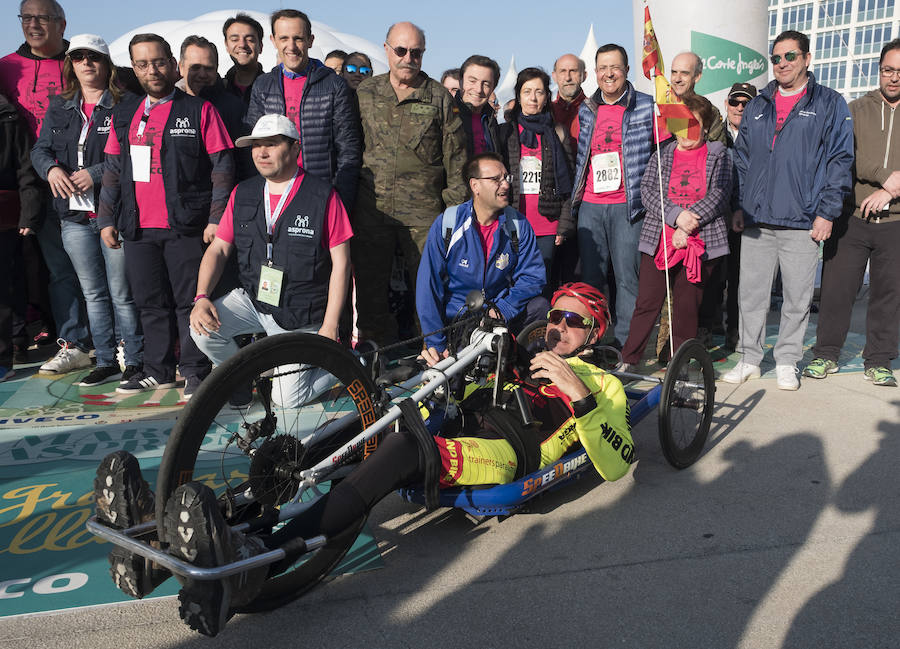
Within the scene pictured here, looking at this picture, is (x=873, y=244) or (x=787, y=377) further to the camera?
(x=873, y=244)

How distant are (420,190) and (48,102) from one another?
262 centimetres

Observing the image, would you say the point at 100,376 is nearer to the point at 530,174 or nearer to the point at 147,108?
the point at 147,108

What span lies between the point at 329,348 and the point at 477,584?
0.94m

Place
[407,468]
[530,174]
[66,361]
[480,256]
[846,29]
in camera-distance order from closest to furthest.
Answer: [407,468], [480,256], [66,361], [530,174], [846,29]

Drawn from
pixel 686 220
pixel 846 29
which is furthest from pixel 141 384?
pixel 846 29

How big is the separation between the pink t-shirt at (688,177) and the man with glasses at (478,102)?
4.15 ft

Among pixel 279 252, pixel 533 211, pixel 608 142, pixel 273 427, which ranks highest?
pixel 608 142

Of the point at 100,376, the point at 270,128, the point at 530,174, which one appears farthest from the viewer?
the point at 530,174

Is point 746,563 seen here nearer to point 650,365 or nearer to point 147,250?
point 650,365

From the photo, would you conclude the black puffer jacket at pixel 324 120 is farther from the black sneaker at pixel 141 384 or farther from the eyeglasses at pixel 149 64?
the black sneaker at pixel 141 384

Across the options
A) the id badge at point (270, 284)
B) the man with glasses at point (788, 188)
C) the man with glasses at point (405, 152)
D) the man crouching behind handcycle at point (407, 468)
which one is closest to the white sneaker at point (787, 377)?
the man with glasses at point (788, 188)

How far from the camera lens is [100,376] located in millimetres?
5102

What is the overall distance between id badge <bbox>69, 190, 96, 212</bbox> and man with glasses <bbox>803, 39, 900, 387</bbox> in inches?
196

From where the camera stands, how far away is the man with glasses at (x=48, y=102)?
5152mm
